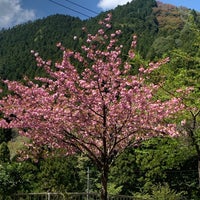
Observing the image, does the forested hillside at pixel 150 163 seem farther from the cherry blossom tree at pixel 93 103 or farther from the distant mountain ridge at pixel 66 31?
the distant mountain ridge at pixel 66 31

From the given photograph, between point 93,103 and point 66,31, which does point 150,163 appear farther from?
point 66,31

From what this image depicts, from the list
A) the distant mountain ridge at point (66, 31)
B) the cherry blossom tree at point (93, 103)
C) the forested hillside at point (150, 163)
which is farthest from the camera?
the distant mountain ridge at point (66, 31)

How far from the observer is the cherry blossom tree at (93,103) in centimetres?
924

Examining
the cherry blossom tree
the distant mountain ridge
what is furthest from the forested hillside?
the distant mountain ridge

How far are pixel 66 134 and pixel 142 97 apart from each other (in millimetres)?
2265

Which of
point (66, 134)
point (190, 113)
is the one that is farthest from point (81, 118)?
point (190, 113)

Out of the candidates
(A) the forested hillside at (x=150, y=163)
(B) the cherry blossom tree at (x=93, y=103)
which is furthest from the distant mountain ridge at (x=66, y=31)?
(B) the cherry blossom tree at (x=93, y=103)

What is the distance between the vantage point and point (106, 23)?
947 cm

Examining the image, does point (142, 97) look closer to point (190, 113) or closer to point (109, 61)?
point (109, 61)

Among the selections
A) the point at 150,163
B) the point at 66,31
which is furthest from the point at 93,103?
the point at 66,31

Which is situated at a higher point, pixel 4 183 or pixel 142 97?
pixel 142 97

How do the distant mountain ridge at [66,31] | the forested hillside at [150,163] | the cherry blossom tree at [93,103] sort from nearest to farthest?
the cherry blossom tree at [93,103]
the forested hillside at [150,163]
the distant mountain ridge at [66,31]

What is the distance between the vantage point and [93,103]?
9.44 m

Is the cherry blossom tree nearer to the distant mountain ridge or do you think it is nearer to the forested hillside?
the forested hillside
